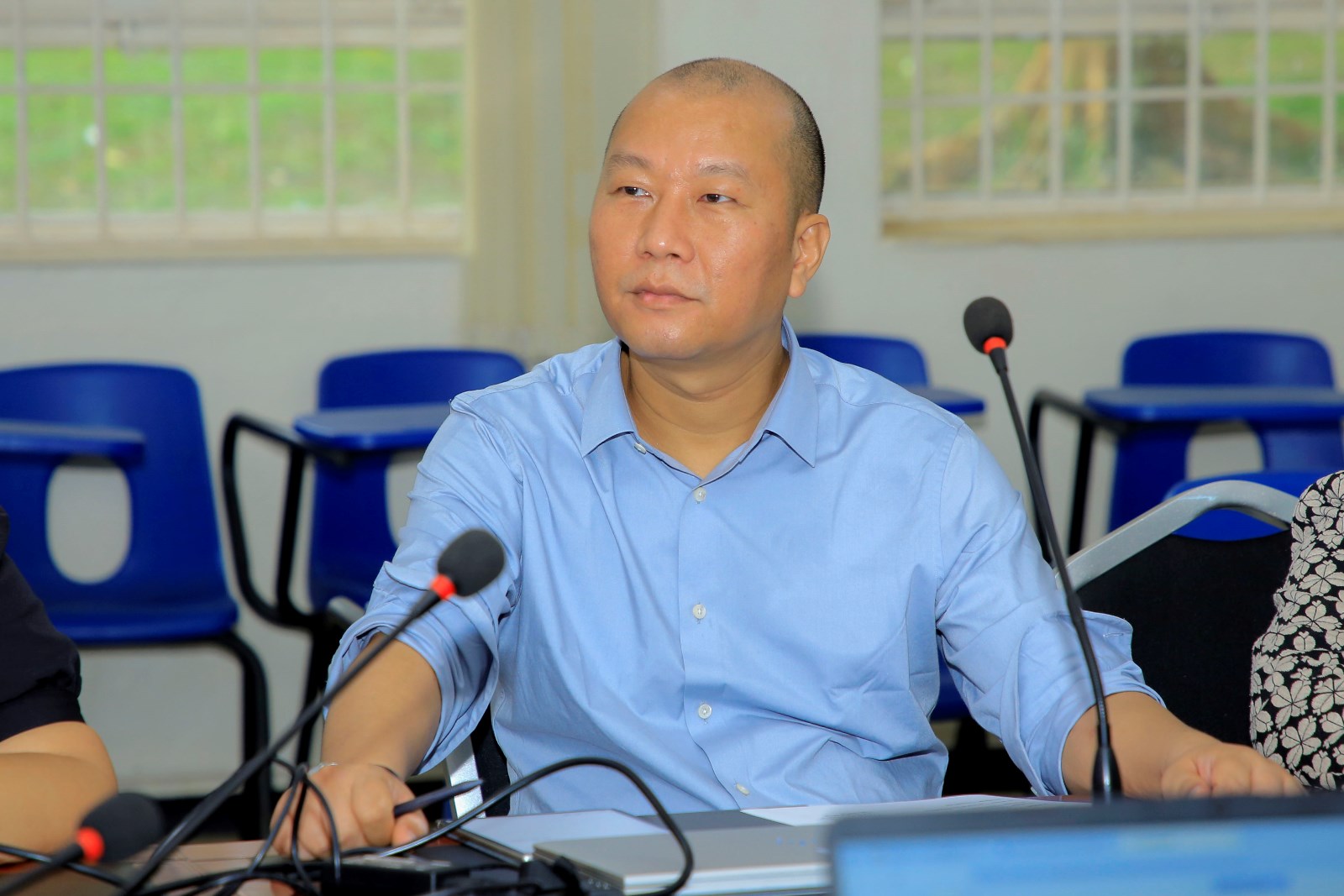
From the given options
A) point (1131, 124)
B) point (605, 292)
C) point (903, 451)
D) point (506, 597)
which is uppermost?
point (1131, 124)

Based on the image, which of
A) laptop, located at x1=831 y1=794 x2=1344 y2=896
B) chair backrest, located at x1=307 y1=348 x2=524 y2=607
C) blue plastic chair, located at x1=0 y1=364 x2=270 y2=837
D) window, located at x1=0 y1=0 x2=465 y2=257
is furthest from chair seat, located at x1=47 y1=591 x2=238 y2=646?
laptop, located at x1=831 y1=794 x2=1344 y2=896

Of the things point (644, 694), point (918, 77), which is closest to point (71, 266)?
point (918, 77)

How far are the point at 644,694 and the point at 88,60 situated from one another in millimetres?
2872

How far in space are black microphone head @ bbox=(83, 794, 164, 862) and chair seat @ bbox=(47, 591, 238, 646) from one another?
2.12 meters

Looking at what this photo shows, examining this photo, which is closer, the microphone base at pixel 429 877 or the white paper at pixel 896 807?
the microphone base at pixel 429 877

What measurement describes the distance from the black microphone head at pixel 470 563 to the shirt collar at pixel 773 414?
591mm

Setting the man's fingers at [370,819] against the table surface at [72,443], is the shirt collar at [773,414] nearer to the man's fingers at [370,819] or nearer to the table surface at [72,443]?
the man's fingers at [370,819]

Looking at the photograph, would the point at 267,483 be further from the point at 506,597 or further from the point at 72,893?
the point at 72,893

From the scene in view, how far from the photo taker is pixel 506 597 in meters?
1.60

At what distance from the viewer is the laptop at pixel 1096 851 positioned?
0.64 metres

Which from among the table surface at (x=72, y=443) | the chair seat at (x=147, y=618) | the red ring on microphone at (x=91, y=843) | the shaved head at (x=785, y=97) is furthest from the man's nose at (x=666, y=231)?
the chair seat at (x=147, y=618)

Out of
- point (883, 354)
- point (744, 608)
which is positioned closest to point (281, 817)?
point (744, 608)

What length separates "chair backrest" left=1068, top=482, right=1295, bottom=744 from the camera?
5.80 ft

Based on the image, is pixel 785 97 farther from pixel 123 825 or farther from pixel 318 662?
pixel 318 662
